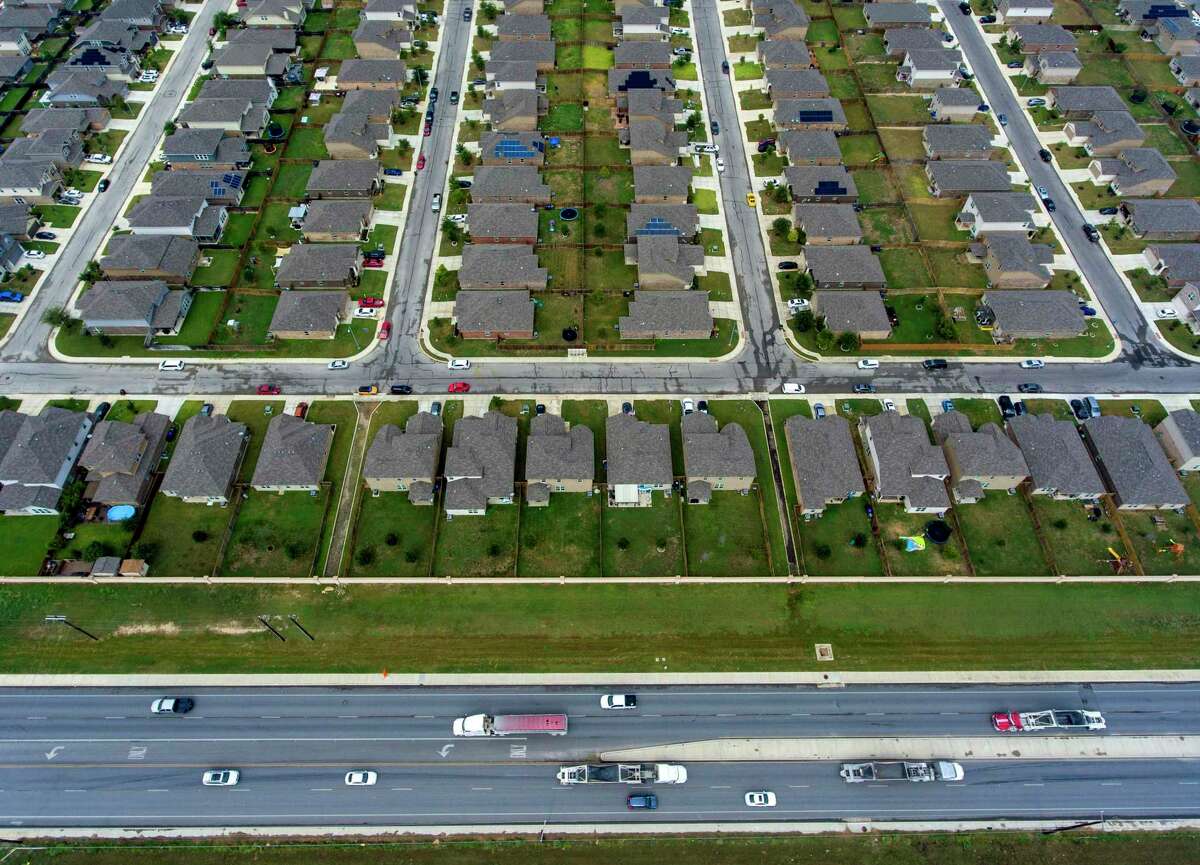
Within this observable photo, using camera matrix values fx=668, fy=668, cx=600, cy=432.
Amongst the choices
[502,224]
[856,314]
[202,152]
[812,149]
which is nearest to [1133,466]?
[856,314]

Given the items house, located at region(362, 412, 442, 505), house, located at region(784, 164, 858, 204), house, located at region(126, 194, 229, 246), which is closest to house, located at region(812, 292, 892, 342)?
house, located at region(784, 164, 858, 204)

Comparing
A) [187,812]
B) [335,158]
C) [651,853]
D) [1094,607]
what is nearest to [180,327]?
[335,158]

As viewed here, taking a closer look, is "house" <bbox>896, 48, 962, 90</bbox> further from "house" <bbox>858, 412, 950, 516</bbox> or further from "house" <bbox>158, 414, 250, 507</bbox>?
"house" <bbox>158, 414, 250, 507</bbox>

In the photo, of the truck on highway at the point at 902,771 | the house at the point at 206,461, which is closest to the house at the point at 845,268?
the truck on highway at the point at 902,771

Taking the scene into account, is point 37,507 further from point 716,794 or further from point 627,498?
point 716,794

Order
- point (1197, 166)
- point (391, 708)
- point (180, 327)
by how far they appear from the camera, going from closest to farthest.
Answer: point (391, 708) < point (180, 327) < point (1197, 166)

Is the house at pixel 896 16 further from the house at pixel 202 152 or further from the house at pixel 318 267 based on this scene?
the house at pixel 202 152

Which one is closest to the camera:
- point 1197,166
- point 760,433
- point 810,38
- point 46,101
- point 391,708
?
point 391,708
